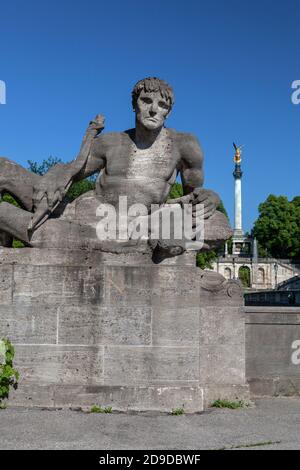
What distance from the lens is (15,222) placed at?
7.20 metres

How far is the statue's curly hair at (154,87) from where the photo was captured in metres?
7.46

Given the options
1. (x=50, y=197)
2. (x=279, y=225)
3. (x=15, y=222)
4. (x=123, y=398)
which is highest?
(x=279, y=225)

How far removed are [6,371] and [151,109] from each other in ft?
12.1

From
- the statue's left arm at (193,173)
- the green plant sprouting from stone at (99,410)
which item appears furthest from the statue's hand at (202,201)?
the green plant sprouting from stone at (99,410)

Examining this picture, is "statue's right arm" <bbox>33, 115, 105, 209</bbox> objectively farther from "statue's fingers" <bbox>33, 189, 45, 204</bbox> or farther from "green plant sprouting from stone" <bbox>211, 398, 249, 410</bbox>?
"green plant sprouting from stone" <bbox>211, 398, 249, 410</bbox>

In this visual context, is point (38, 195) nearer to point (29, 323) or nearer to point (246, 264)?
point (29, 323)

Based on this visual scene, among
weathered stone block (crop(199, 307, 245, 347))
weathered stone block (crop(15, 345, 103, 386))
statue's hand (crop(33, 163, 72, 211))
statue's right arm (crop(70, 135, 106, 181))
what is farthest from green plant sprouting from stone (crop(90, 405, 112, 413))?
statue's right arm (crop(70, 135, 106, 181))

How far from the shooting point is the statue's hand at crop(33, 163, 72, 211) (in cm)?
728

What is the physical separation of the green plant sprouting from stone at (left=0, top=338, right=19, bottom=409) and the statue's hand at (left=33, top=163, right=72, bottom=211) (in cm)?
174

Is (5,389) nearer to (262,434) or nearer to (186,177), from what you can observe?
(262,434)

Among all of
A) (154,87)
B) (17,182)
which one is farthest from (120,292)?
(154,87)

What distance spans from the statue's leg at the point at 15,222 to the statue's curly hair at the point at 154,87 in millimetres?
2134
